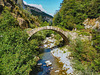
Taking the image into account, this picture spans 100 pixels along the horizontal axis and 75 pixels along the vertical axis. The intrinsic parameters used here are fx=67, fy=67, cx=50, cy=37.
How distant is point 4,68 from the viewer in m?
2.84

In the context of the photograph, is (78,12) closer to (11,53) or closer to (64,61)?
(64,61)

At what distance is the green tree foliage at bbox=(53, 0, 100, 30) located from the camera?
50.0 feet

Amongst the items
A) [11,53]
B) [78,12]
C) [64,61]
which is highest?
[78,12]

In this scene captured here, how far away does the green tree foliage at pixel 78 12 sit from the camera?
1525cm

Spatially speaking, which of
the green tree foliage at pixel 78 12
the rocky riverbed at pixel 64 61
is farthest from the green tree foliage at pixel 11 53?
the green tree foliage at pixel 78 12

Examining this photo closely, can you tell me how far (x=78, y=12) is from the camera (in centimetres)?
1808

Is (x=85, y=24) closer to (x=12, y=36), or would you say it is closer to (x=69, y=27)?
(x=69, y=27)

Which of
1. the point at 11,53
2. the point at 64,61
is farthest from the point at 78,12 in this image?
the point at 11,53

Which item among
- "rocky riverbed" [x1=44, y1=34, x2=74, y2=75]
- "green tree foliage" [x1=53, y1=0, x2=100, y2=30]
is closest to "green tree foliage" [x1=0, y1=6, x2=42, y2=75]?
"rocky riverbed" [x1=44, y1=34, x2=74, y2=75]

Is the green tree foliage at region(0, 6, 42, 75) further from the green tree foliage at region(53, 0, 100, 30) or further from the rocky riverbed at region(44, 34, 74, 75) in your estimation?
the green tree foliage at region(53, 0, 100, 30)

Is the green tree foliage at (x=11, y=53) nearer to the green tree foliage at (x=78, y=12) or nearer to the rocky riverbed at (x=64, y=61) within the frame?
the rocky riverbed at (x=64, y=61)

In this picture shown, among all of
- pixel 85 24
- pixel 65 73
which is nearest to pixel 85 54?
pixel 65 73

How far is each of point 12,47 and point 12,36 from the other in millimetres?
586

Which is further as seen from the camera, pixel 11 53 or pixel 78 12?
pixel 78 12
